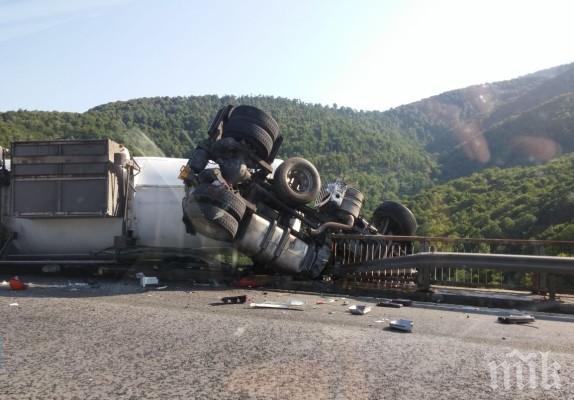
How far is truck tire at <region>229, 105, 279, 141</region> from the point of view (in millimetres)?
9617

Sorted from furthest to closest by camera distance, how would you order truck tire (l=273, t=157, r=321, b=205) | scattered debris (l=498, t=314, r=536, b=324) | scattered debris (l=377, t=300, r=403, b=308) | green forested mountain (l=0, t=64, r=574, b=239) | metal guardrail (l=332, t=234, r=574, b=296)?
green forested mountain (l=0, t=64, r=574, b=239), truck tire (l=273, t=157, r=321, b=205), metal guardrail (l=332, t=234, r=574, b=296), scattered debris (l=377, t=300, r=403, b=308), scattered debris (l=498, t=314, r=536, b=324)

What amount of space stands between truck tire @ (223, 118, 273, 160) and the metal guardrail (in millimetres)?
2007

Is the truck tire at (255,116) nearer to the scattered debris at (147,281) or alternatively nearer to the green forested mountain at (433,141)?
the scattered debris at (147,281)

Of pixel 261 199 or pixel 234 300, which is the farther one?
pixel 261 199

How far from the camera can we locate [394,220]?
11500 millimetres

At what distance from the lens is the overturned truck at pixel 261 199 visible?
863cm

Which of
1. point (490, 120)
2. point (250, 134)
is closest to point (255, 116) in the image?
point (250, 134)

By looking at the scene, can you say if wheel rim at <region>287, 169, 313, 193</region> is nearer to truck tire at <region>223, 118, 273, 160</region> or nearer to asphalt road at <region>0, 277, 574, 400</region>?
truck tire at <region>223, 118, 273, 160</region>

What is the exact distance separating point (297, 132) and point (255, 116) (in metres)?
92.5

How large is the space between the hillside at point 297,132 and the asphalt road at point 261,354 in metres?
39.2

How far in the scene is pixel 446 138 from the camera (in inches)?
4998

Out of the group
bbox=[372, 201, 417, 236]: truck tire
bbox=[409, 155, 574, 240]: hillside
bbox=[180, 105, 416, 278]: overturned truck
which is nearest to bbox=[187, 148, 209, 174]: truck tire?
bbox=[180, 105, 416, 278]: overturned truck

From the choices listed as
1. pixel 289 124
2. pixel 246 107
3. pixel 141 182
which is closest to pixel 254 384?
pixel 246 107

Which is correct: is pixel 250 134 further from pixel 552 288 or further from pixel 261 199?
pixel 552 288
